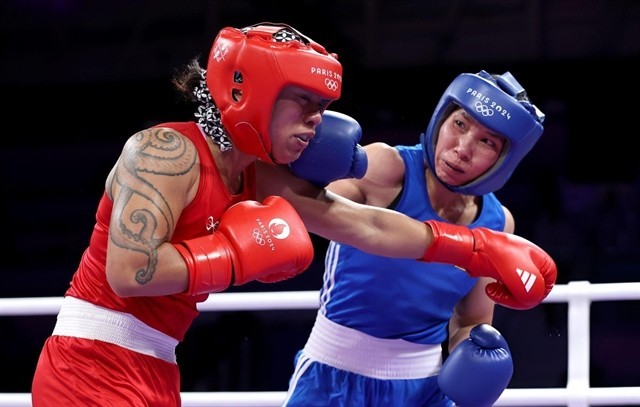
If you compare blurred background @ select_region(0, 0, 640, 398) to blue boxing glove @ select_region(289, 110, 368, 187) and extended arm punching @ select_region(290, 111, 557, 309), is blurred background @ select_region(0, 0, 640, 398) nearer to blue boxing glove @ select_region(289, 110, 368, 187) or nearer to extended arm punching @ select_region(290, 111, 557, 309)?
extended arm punching @ select_region(290, 111, 557, 309)

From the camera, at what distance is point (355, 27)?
6.02 m

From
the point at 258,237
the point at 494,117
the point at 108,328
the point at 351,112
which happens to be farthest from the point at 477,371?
the point at 351,112

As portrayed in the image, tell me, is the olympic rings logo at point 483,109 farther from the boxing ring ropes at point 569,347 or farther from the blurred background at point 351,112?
the blurred background at point 351,112

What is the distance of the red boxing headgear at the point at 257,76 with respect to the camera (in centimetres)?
193

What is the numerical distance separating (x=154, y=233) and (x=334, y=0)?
14.6 feet

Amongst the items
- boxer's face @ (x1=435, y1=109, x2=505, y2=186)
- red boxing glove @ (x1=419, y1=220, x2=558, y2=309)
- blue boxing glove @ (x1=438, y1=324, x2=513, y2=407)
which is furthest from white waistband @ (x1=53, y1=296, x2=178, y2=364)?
boxer's face @ (x1=435, y1=109, x2=505, y2=186)

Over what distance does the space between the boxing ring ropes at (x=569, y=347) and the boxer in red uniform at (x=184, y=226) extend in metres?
0.86

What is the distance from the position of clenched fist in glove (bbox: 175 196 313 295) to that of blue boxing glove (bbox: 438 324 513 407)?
704 millimetres

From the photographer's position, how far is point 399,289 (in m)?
2.60

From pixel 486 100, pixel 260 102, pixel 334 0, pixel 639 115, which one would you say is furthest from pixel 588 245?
pixel 260 102

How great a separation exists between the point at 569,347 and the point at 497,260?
69 centimetres

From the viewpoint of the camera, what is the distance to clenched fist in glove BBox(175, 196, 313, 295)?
5.99 ft

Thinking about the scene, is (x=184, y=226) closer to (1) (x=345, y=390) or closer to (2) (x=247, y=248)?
(2) (x=247, y=248)

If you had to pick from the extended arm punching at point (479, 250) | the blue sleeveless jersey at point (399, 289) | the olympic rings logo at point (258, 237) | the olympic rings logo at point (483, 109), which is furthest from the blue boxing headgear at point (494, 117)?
the olympic rings logo at point (258, 237)
